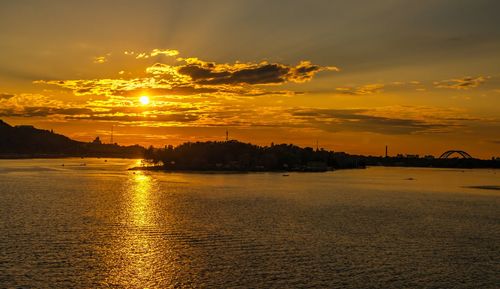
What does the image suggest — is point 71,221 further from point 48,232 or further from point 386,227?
point 386,227

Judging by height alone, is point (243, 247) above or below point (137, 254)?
above

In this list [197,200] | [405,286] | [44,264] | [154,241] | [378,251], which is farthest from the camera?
[197,200]

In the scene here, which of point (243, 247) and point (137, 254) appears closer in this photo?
point (137, 254)

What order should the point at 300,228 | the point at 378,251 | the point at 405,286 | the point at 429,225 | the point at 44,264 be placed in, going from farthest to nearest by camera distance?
the point at 429,225 → the point at 300,228 → the point at 378,251 → the point at 44,264 → the point at 405,286

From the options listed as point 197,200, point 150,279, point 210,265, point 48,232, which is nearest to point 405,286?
point 210,265

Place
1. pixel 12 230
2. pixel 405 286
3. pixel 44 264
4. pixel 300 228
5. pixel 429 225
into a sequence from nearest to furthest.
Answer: pixel 405 286
pixel 44 264
pixel 12 230
pixel 300 228
pixel 429 225

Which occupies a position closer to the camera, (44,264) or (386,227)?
(44,264)

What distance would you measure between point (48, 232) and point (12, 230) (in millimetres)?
4053

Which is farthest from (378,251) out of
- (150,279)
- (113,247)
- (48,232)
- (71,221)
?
(71,221)

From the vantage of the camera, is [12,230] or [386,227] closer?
[12,230]

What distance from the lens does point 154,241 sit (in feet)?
154

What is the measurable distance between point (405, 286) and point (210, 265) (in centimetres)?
1382

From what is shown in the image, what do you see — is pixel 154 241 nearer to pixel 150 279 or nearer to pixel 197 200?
pixel 150 279

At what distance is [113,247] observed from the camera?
143 feet
